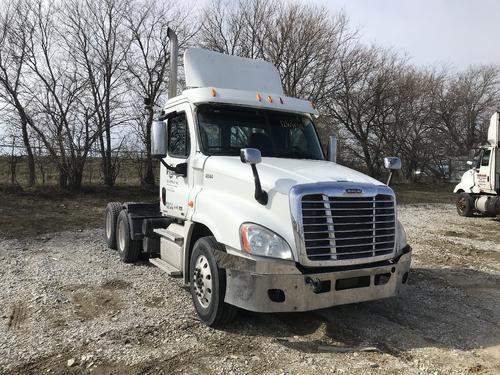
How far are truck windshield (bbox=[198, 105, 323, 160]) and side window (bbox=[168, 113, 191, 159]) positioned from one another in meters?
0.36

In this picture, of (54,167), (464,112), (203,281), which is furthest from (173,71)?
(464,112)

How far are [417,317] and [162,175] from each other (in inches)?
160

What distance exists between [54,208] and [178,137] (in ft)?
31.0

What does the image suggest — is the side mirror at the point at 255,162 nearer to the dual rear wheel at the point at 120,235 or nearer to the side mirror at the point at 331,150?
the side mirror at the point at 331,150

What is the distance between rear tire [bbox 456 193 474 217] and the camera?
16359mm

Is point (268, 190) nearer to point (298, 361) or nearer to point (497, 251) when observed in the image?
point (298, 361)

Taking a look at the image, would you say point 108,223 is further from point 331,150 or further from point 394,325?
point 394,325

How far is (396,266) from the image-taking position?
499 cm

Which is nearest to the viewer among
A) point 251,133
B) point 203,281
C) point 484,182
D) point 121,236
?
point 203,281

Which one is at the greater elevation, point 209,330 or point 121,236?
point 121,236

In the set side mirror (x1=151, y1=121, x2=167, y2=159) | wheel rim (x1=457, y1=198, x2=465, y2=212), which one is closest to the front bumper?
side mirror (x1=151, y1=121, x2=167, y2=159)

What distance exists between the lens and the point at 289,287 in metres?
4.38

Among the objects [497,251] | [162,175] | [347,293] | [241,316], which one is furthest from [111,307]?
[497,251]

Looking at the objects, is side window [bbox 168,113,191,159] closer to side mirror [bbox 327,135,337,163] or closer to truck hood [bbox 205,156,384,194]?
truck hood [bbox 205,156,384,194]
